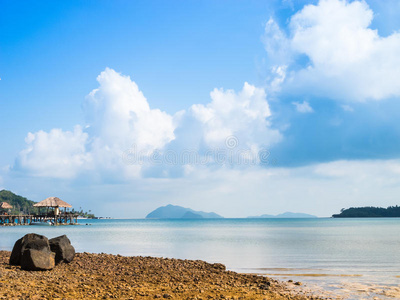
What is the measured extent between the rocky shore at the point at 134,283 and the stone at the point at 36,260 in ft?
0.96

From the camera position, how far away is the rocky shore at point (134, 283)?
1182cm

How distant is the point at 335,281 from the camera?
55.7 ft

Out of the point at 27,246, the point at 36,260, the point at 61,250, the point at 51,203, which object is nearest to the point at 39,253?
the point at 36,260

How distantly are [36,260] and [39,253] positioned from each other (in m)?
0.32

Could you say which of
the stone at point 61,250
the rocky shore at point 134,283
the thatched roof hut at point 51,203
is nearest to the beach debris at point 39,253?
Answer: the stone at point 61,250

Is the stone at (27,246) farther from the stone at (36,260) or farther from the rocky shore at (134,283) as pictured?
the stone at (36,260)

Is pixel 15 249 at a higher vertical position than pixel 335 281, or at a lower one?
A: higher

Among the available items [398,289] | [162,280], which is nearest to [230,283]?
[162,280]

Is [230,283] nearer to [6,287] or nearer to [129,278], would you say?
[129,278]

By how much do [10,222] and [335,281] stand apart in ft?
337

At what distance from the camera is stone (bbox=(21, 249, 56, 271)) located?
49.5 feet

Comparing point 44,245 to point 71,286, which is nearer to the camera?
point 71,286

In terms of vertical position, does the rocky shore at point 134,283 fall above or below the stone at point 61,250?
below

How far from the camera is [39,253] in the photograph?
15.4 meters
